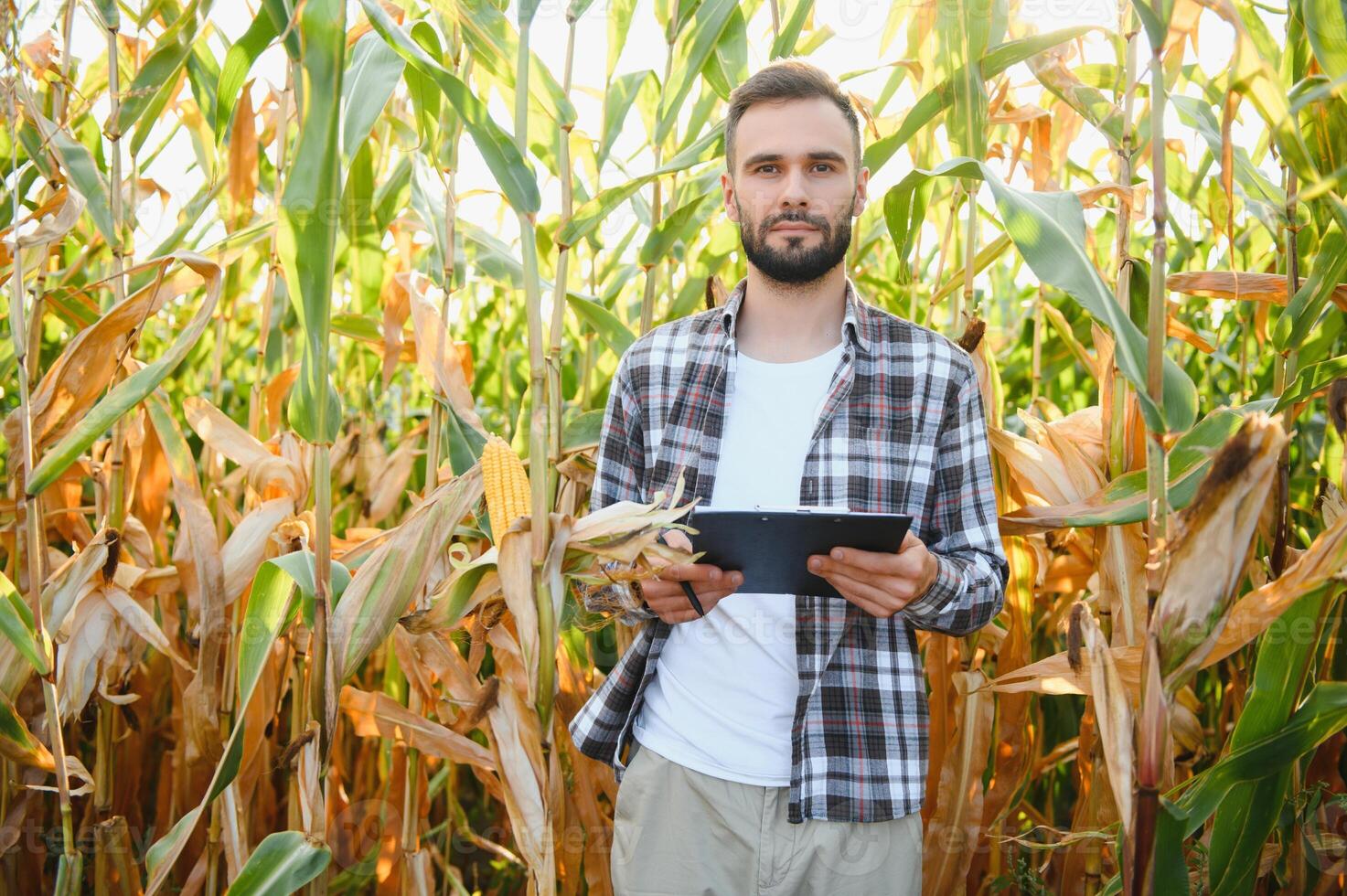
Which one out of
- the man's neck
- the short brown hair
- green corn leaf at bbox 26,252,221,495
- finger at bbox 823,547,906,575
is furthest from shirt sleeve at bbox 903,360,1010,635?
green corn leaf at bbox 26,252,221,495

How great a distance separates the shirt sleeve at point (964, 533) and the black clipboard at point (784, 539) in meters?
0.15

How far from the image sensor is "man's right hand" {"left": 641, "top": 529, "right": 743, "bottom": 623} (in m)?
1.37

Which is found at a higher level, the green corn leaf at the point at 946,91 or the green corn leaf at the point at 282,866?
the green corn leaf at the point at 946,91

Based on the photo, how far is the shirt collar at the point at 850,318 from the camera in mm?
1657

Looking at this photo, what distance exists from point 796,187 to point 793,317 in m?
0.21

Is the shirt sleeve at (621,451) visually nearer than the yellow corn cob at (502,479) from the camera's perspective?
No

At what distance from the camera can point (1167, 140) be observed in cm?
245

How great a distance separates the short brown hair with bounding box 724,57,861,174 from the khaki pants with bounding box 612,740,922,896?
3.20ft

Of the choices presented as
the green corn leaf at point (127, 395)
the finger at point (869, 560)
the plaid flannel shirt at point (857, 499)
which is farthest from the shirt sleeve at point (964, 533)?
the green corn leaf at point (127, 395)

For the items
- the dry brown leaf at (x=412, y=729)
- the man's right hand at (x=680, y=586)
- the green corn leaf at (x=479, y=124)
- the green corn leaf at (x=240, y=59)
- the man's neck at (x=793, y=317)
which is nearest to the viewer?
the green corn leaf at (x=479, y=124)

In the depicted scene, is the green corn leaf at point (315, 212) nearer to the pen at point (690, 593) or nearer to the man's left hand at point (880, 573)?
the pen at point (690, 593)

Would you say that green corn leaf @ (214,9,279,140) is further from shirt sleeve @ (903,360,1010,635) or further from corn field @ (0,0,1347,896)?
shirt sleeve @ (903,360,1010,635)

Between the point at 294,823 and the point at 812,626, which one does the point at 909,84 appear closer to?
the point at 812,626

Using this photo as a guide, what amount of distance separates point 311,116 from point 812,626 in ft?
3.14
